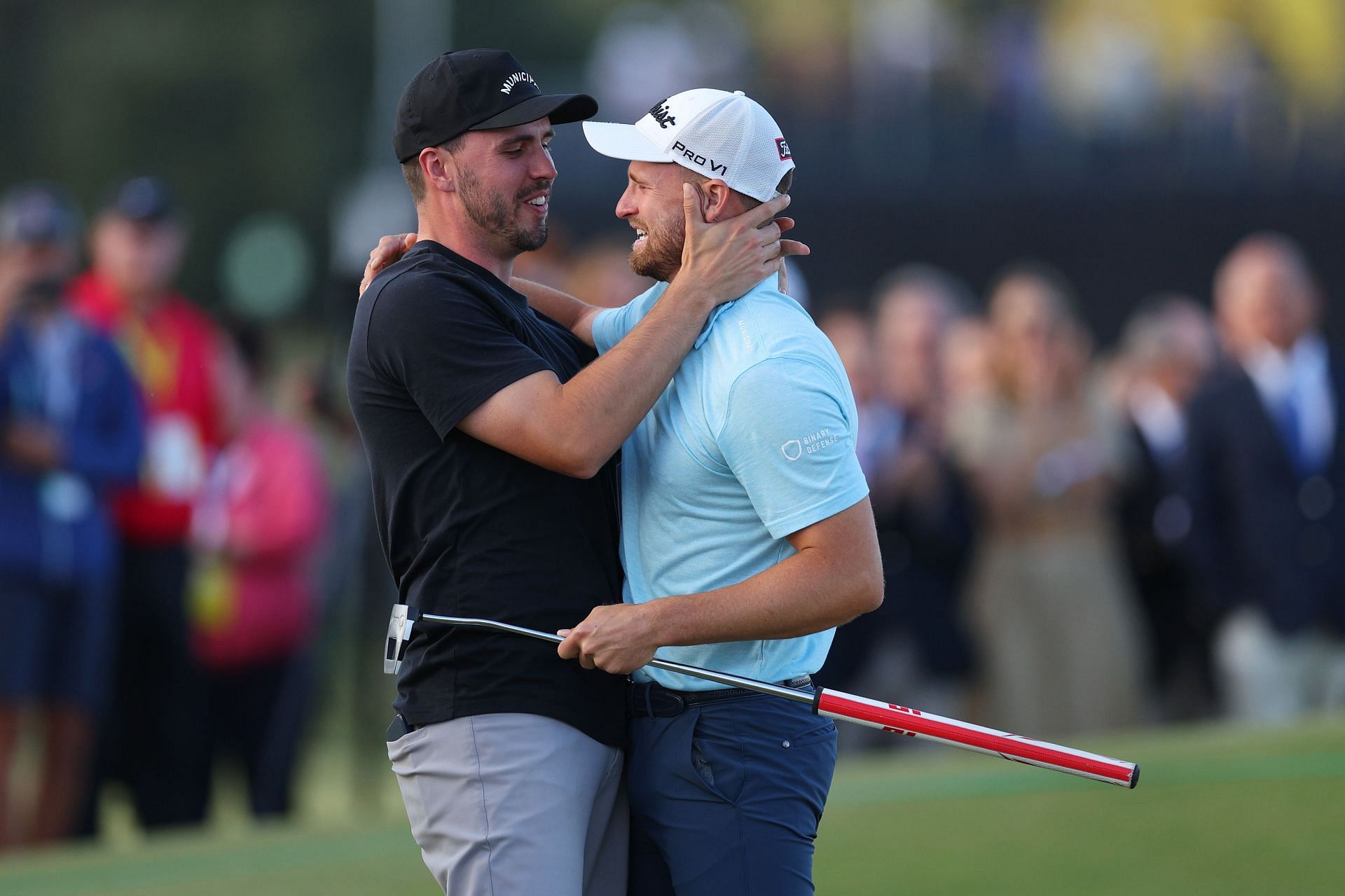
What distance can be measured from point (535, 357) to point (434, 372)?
204mm

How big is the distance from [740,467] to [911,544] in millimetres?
5988

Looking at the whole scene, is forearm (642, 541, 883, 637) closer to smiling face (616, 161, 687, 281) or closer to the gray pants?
the gray pants

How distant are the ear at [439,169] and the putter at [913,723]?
3.05ft

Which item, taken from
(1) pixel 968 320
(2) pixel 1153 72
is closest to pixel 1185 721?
(1) pixel 968 320

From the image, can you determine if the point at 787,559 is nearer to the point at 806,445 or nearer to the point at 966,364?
the point at 806,445

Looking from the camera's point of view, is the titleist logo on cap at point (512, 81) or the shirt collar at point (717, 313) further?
the titleist logo on cap at point (512, 81)

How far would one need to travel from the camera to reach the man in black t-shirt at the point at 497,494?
142 inches

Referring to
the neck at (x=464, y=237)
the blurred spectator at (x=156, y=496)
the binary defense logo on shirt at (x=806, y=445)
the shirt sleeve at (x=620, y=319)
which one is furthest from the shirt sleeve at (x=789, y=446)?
the blurred spectator at (x=156, y=496)

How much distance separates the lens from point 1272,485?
9.13 m

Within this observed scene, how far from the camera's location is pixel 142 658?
8.52m

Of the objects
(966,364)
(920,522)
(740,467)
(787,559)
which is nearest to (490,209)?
(740,467)

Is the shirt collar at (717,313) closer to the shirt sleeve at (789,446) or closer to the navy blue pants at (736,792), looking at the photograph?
the shirt sleeve at (789,446)

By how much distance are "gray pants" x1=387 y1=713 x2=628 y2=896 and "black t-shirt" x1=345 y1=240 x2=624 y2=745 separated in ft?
0.13

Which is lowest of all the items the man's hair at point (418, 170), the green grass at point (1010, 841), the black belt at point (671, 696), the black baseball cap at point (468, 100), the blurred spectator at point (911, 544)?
the green grass at point (1010, 841)
